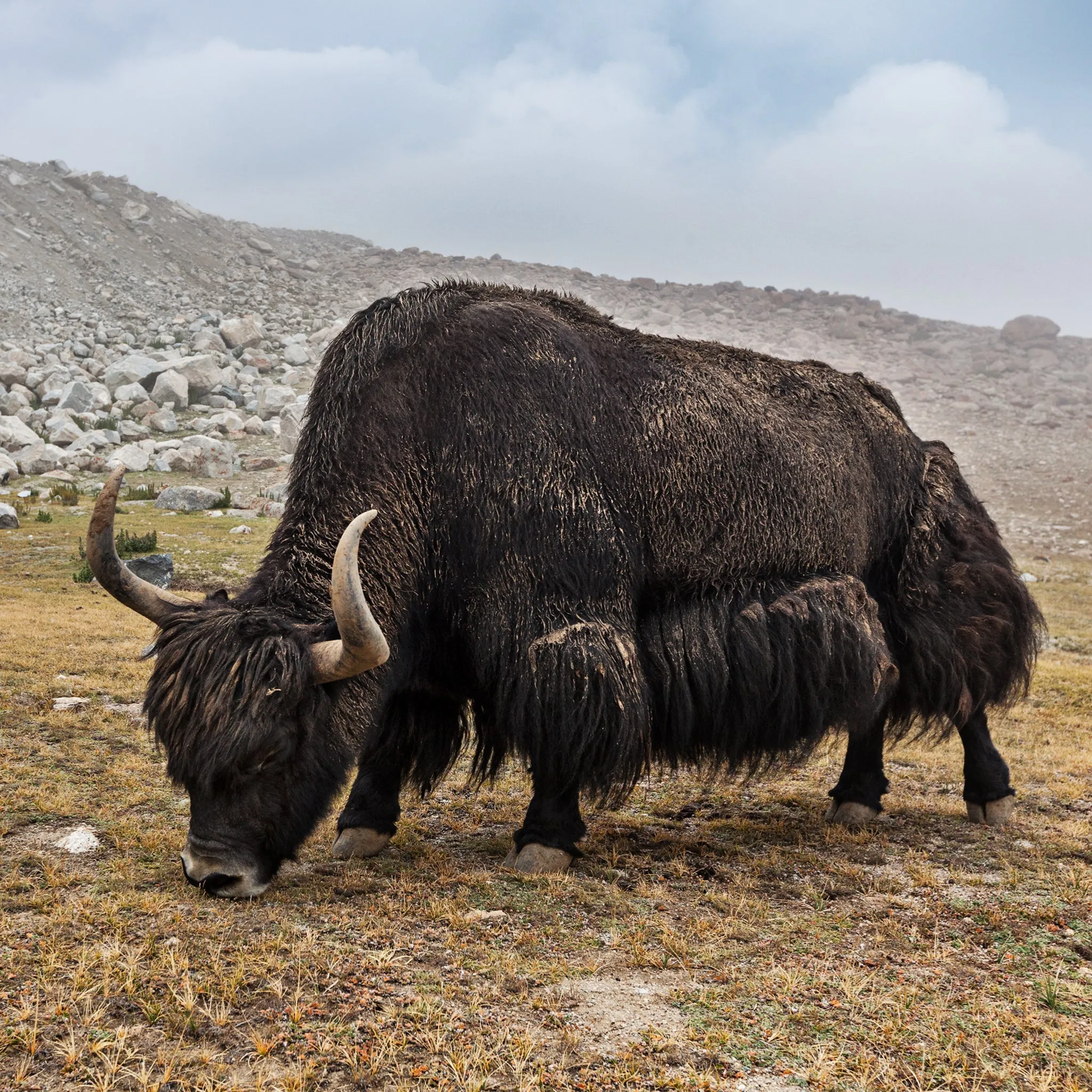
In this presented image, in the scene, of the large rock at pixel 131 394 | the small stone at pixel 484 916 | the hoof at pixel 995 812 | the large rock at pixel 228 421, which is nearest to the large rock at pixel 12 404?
the large rock at pixel 131 394

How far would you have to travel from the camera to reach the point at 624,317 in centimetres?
4150

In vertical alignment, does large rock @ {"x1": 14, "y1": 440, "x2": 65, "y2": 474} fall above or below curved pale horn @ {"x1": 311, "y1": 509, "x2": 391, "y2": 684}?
below

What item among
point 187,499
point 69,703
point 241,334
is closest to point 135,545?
point 187,499

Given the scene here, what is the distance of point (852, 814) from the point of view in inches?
Answer: 207

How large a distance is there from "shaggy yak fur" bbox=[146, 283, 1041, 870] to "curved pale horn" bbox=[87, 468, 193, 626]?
15 centimetres

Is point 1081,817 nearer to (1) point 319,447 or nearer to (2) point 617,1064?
(2) point 617,1064

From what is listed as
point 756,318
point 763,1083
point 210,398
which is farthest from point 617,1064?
point 756,318

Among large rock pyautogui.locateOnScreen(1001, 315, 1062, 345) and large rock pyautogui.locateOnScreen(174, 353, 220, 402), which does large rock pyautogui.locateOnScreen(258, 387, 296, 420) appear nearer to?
large rock pyautogui.locateOnScreen(174, 353, 220, 402)

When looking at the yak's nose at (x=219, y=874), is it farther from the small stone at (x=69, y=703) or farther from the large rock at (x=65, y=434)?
the large rock at (x=65, y=434)

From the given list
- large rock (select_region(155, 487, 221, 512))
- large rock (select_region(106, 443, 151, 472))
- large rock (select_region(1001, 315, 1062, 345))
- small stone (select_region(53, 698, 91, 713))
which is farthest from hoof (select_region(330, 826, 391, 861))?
large rock (select_region(1001, 315, 1062, 345))

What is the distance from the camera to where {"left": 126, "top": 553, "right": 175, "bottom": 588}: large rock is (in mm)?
10891

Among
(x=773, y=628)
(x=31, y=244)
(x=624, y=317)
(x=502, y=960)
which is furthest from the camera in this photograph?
(x=624, y=317)

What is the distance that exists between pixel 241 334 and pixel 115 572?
96.3 feet

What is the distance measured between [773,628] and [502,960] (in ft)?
6.78
